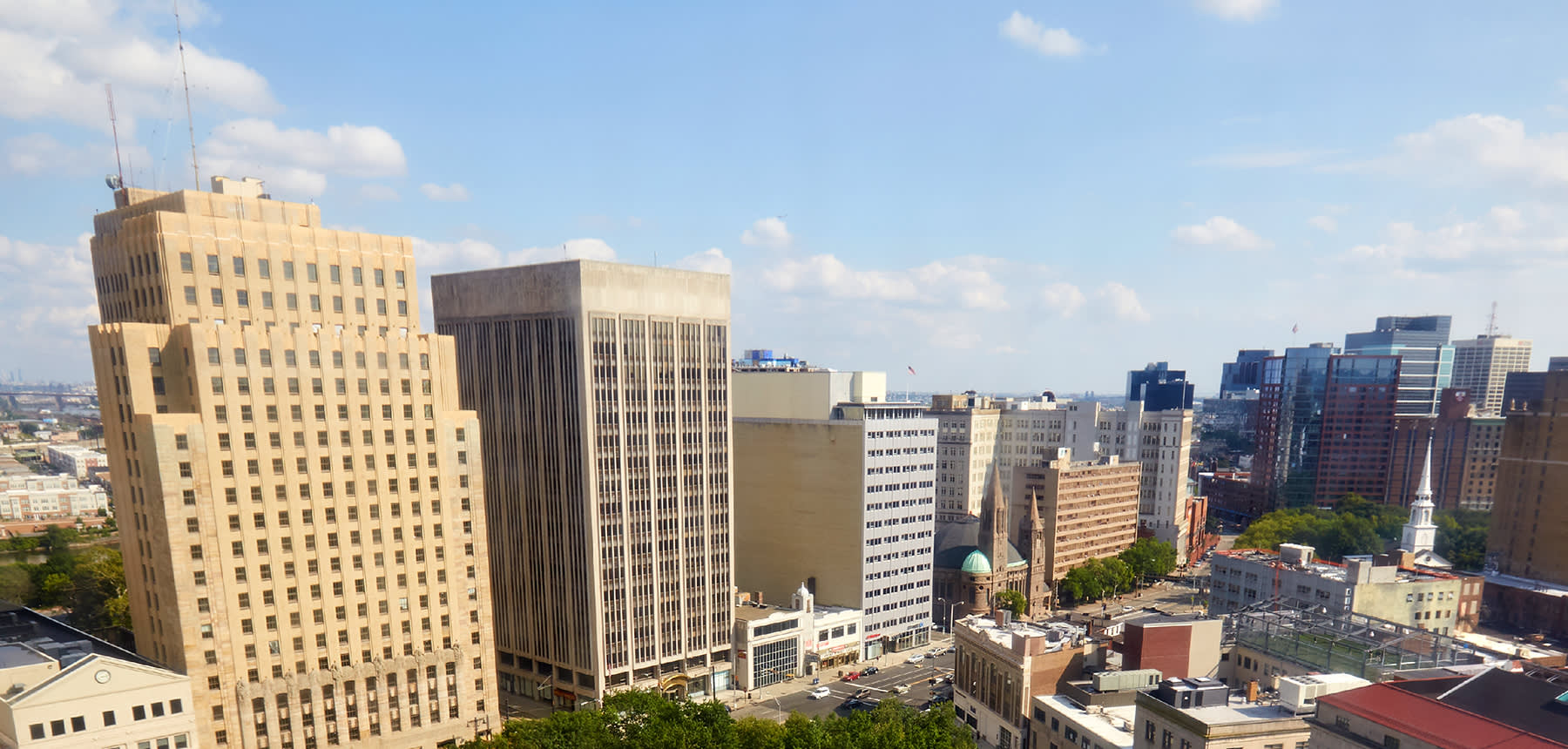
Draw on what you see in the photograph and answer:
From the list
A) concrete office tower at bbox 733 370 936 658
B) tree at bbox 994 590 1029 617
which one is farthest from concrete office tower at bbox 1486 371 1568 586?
concrete office tower at bbox 733 370 936 658

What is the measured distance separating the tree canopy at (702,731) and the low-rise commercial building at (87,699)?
31620 mm

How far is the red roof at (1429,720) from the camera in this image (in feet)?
182

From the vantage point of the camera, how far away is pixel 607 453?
4707 inches

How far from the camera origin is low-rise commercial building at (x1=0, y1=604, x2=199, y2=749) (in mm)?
71250

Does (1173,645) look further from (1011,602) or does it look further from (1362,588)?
(1011,602)

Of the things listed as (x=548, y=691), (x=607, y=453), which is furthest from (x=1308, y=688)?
(x=548, y=691)

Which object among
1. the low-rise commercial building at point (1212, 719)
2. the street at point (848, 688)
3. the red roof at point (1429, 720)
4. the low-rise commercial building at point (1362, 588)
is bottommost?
the street at point (848, 688)

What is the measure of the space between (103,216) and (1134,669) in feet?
478

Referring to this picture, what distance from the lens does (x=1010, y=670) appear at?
9456cm

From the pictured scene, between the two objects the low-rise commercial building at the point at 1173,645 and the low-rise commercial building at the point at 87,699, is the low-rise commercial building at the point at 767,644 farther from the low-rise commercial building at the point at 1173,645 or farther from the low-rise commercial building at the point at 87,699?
the low-rise commercial building at the point at 87,699

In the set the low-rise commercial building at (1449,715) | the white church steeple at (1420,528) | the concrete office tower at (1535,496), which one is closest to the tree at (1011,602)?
the white church steeple at (1420,528)

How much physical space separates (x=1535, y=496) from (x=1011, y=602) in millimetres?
125533

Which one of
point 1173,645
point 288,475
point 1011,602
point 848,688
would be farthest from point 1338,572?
point 288,475

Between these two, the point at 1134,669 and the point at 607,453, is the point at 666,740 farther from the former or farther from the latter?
the point at 1134,669
